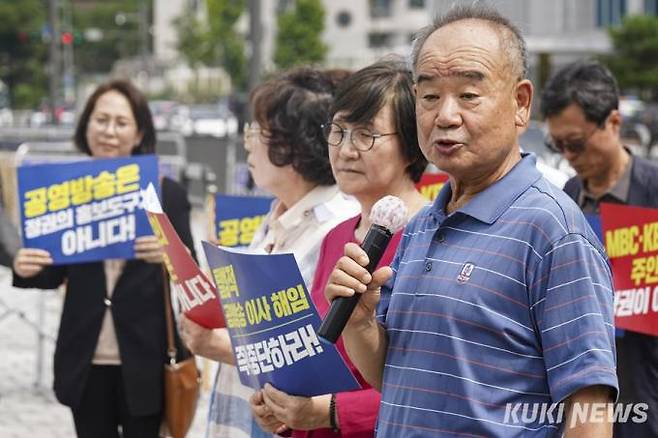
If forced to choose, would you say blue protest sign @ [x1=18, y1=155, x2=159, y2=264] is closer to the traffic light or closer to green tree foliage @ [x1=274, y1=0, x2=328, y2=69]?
the traffic light

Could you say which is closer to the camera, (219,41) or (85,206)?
(85,206)

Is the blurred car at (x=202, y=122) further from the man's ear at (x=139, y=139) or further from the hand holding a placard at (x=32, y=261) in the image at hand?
the hand holding a placard at (x=32, y=261)

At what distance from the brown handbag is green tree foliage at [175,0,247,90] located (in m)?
58.4

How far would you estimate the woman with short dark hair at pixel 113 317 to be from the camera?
5203 mm

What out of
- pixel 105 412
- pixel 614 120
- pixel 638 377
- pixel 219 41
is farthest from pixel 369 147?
pixel 219 41

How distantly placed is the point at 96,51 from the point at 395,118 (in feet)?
396

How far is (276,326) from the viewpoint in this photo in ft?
10.6

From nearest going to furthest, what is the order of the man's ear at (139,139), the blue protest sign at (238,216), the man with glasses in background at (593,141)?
the man with glasses in background at (593,141) < the man's ear at (139,139) < the blue protest sign at (238,216)

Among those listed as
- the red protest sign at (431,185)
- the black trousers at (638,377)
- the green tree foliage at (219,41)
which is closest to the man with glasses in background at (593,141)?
the black trousers at (638,377)

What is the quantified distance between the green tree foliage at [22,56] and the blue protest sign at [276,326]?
7218 cm

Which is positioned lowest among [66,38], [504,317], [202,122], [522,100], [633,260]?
[202,122]

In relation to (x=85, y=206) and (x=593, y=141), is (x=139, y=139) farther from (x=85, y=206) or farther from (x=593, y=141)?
(x=593, y=141)

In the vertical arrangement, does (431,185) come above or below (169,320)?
above

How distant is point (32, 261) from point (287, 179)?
151 centimetres
